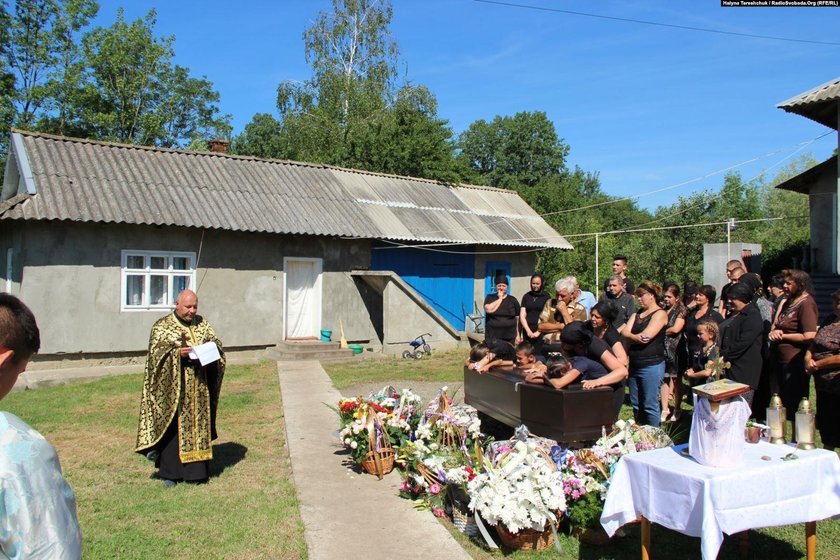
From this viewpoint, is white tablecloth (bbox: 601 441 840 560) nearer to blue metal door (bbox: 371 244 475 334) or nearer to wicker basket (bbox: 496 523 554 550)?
wicker basket (bbox: 496 523 554 550)

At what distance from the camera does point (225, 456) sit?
724cm

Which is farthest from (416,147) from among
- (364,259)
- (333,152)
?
(364,259)

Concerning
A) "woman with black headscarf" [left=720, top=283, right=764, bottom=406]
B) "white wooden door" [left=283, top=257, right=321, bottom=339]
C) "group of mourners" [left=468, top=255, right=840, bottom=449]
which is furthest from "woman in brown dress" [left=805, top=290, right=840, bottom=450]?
"white wooden door" [left=283, top=257, right=321, bottom=339]

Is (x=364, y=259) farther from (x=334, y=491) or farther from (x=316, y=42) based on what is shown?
(x=316, y=42)

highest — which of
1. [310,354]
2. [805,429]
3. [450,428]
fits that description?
[805,429]

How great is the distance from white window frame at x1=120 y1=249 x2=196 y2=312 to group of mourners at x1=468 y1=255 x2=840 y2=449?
805cm

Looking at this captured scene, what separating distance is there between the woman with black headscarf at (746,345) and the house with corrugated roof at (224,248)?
1019 centimetres

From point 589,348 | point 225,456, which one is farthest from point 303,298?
point 589,348

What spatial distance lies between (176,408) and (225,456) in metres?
1.28

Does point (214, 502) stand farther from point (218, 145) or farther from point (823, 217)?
point (823, 217)

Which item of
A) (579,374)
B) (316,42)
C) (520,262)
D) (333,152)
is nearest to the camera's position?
(579,374)

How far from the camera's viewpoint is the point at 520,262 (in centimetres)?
2133

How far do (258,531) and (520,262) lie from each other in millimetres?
17022

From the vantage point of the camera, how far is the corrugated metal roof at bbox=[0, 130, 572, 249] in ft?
44.0
